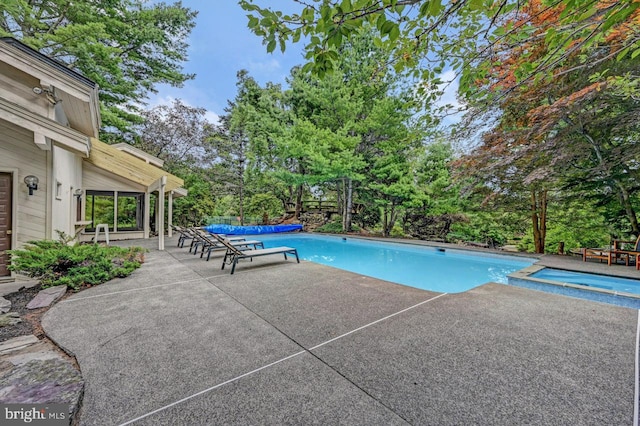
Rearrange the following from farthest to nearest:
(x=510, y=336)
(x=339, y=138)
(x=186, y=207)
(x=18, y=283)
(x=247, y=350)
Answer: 1. (x=186, y=207)
2. (x=339, y=138)
3. (x=18, y=283)
4. (x=510, y=336)
5. (x=247, y=350)

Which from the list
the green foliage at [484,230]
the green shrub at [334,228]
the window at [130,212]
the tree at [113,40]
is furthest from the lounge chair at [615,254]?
the tree at [113,40]

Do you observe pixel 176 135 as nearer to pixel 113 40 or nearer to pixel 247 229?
pixel 113 40

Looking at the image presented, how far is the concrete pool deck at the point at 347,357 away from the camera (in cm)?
185

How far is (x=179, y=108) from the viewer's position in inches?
731

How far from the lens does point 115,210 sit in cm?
1145

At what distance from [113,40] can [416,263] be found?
759 inches

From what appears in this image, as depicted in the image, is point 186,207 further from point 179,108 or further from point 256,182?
point 179,108

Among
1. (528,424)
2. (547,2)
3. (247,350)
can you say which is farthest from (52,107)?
(528,424)

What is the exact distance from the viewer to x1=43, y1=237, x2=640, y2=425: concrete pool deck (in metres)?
1.85

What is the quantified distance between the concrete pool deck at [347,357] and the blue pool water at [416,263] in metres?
3.22

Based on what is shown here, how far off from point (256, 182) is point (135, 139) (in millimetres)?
8529

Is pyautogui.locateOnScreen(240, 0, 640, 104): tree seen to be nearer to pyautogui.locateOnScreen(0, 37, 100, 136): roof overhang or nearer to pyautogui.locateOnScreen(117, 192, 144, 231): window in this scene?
pyautogui.locateOnScreen(0, 37, 100, 136): roof overhang

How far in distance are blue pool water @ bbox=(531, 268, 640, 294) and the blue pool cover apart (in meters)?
13.5

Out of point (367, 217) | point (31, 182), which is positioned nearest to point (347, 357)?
point (31, 182)
